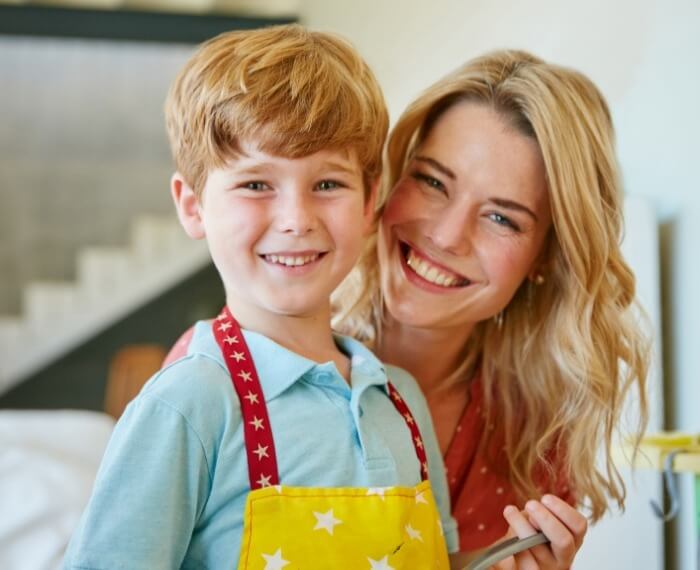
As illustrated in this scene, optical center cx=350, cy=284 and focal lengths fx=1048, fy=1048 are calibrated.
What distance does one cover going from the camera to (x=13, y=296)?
6965 mm

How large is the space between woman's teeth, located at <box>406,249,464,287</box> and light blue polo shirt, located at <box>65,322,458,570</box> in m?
0.40

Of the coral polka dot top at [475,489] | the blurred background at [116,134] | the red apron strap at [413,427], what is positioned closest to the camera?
the red apron strap at [413,427]

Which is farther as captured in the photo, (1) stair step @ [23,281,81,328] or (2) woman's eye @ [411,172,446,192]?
(1) stair step @ [23,281,81,328]

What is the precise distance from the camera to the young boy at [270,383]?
979mm

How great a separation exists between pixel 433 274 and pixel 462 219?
0.09 meters

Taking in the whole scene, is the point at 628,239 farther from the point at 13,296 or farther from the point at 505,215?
the point at 13,296

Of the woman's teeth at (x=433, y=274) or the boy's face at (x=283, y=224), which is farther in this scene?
the woman's teeth at (x=433, y=274)

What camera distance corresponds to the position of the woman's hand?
3.76ft

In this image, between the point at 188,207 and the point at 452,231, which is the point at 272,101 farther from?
the point at 452,231

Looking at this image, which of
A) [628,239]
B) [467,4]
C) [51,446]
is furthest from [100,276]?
[628,239]

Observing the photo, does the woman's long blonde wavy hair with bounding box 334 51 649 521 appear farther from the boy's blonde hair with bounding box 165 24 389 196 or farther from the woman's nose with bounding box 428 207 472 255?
the boy's blonde hair with bounding box 165 24 389 196

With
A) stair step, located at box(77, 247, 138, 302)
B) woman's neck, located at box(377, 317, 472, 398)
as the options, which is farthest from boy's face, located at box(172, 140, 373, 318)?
stair step, located at box(77, 247, 138, 302)

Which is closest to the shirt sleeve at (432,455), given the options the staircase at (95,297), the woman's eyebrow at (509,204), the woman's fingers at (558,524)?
the woman's fingers at (558,524)

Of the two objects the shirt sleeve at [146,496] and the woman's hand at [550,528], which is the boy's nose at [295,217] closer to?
the shirt sleeve at [146,496]
